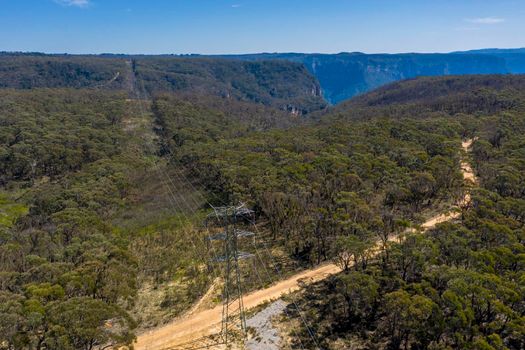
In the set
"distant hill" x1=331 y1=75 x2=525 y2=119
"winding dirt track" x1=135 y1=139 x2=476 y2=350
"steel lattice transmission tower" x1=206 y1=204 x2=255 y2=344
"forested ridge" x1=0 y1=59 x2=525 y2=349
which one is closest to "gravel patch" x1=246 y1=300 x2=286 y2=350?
"steel lattice transmission tower" x1=206 y1=204 x2=255 y2=344

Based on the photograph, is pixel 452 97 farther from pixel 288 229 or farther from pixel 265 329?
pixel 265 329

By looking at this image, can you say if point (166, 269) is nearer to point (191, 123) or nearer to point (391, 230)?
point (391, 230)

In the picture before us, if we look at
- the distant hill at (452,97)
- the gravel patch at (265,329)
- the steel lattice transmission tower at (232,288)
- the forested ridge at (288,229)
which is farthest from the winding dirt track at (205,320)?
the distant hill at (452,97)

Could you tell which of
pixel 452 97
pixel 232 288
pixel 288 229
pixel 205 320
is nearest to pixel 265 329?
pixel 205 320

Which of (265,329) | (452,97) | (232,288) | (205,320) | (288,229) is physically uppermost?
(452,97)

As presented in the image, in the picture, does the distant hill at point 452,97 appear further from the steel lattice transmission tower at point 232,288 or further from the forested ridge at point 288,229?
the steel lattice transmission tower at point 232,288

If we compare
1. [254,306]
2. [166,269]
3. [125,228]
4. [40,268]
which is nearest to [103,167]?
[125,228]
